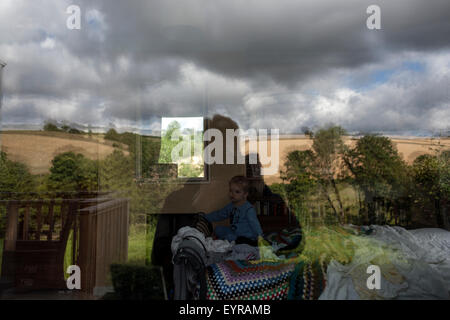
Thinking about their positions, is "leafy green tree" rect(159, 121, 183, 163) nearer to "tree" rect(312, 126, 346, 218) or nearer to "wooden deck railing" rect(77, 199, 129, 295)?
"wooden deck railing" rect(77, 199, 129, 295)

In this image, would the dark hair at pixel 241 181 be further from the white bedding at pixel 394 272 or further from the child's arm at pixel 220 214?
the white bedding at pixel 394 272

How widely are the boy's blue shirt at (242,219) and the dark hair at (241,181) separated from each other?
326 mm

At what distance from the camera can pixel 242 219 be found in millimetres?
3553

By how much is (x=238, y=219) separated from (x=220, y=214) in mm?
254

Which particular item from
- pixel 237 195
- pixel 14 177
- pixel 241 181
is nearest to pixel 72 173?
pixel 14 177

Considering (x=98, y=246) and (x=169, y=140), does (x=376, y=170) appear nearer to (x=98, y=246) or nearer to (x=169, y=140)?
(x=169, y=140)

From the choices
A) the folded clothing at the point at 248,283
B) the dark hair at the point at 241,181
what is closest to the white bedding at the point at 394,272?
the folded clothing at the point at 248,283

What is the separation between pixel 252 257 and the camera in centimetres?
291

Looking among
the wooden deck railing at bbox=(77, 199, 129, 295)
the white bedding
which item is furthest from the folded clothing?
the wooden deck railing at bbox=(77, 199, 129, 295)

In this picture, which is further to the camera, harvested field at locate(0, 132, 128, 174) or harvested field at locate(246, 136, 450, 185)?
harvested field at locate(246, 136, 450, 185)

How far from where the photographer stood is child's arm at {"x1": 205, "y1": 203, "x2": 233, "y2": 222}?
12.1 ft

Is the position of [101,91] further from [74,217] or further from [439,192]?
[439,192]

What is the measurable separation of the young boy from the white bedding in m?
1.03

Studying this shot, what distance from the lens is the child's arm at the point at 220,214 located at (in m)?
3.68
